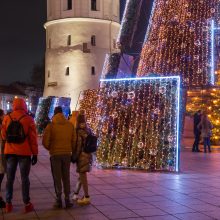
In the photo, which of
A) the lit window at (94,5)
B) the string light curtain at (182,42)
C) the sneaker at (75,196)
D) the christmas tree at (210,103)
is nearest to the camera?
the sneaker at (75,196)

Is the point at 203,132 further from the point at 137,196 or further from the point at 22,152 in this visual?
the point at 22,152

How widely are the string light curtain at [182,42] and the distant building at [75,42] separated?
27047 millimetres

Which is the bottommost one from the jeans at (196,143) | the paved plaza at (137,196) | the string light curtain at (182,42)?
the paved plaza at (137,196)

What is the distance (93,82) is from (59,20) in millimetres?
7373

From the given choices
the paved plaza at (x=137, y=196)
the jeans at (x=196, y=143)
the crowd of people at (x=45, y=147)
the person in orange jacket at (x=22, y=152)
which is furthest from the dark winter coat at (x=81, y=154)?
the jeans at (x=196, y=143)

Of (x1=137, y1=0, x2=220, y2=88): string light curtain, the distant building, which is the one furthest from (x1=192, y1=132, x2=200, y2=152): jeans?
the distant building

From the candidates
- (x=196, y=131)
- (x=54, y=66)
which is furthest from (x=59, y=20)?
(x=196, y=131)

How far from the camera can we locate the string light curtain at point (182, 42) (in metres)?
22.6

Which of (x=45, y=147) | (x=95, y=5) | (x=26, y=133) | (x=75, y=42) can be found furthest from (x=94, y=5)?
(x=26, y=133)

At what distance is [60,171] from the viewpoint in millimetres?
8680

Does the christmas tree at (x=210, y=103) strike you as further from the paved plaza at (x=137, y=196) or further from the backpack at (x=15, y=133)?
the backpack at (x=15, y=133)

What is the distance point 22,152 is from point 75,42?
44.7 metres

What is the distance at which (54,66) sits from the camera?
5278cm

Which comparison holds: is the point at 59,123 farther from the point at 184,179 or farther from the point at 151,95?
the point at 151,95
